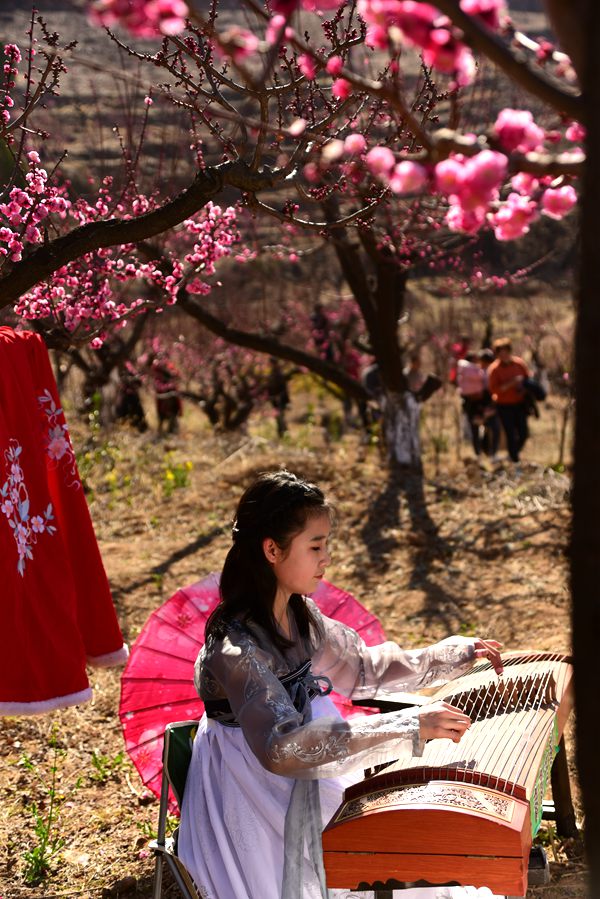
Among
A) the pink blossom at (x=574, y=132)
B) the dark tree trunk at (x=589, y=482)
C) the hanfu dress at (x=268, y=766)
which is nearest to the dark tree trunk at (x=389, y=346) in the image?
the hanfu dress at (x=268, y=766)

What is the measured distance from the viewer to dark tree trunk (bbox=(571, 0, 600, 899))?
136 cm

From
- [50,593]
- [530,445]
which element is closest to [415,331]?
[530,445]

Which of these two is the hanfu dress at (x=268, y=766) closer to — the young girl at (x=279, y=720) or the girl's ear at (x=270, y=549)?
the young girl at (x=279, y=720)

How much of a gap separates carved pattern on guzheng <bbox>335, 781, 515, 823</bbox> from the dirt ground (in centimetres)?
125

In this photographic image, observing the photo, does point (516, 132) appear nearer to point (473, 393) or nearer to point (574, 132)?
point (574, 132)

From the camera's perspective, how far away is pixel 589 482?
1362 millimetres

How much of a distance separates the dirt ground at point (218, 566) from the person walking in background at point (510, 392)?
0.82 m

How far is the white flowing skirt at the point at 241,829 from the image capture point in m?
2.78

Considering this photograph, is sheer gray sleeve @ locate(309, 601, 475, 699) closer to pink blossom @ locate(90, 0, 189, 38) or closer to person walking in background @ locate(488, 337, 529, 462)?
pink blossom @ locate(90, 0, 189, 38)

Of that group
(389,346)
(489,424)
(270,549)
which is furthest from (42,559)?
(489,424)

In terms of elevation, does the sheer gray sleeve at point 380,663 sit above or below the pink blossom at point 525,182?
below

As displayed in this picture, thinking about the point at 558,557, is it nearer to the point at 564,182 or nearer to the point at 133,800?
the point at 133,800

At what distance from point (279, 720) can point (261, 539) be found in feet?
1.78

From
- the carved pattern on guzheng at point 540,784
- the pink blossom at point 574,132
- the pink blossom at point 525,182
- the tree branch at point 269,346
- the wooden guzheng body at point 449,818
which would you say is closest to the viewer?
the pink blossom at point 525,182
